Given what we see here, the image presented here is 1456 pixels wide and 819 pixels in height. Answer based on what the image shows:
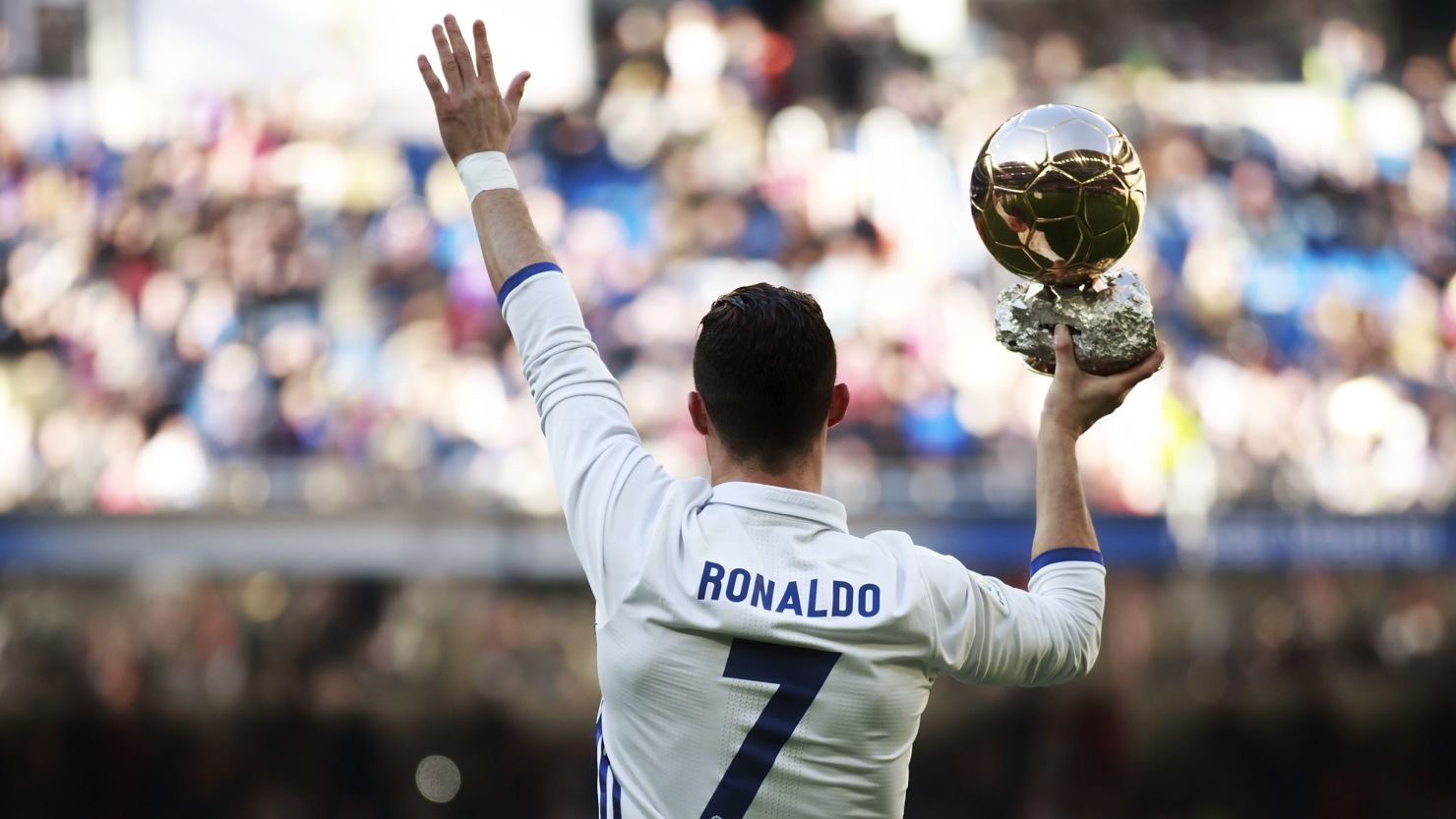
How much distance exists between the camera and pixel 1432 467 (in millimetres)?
11281

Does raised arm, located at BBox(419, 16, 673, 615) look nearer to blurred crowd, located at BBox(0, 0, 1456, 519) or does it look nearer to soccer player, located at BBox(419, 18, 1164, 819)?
soccer player, located at BBox(419, 18, 1164, 819)

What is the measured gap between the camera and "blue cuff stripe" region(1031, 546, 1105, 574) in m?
2.49

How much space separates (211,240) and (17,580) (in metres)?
2.72

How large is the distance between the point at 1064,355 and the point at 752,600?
0.59 m

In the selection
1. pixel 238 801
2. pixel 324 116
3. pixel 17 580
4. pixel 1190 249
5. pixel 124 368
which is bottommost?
pixel 238 801

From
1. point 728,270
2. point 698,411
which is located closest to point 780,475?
point 698,411

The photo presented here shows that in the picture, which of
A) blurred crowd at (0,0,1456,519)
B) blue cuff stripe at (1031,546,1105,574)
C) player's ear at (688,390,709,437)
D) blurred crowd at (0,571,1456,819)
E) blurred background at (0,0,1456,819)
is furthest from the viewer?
blurred crowd at (0,571,1456,819)

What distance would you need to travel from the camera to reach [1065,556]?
2.49 m

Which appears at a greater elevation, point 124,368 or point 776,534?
point 124,368

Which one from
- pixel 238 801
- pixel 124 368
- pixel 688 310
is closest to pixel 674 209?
pixel 688 310

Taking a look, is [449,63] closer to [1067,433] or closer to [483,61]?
[483,61]

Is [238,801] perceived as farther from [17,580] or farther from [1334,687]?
[1334,687]

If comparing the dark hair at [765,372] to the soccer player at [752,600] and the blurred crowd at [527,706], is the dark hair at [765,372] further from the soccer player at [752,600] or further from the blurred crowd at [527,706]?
the blurred crowd at [527,706]

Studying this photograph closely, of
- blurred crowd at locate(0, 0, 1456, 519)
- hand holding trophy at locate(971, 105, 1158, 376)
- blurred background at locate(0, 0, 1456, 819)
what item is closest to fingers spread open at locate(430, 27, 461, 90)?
hand holding trophy at locate(971, 105, 1158, 376)
